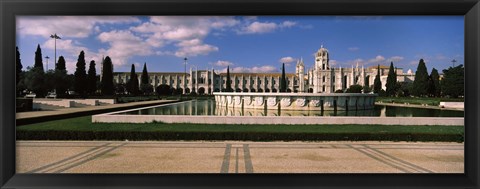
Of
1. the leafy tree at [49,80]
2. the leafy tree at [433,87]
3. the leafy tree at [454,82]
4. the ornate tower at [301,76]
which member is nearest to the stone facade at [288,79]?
the ornate tower at [301,76]

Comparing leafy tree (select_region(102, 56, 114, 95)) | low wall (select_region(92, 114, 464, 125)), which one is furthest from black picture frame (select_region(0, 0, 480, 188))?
leafy tree (select_region(102, 56, 114, 95))

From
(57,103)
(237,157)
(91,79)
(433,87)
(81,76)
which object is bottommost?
(237,157)

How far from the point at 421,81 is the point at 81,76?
3376 cm

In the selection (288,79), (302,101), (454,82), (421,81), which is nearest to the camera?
(302,101)

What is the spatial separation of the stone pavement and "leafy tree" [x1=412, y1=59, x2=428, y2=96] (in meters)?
32.1

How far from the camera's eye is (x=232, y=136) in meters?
7.88

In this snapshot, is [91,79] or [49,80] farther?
[91,79]

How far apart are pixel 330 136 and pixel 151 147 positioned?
13.3ft
